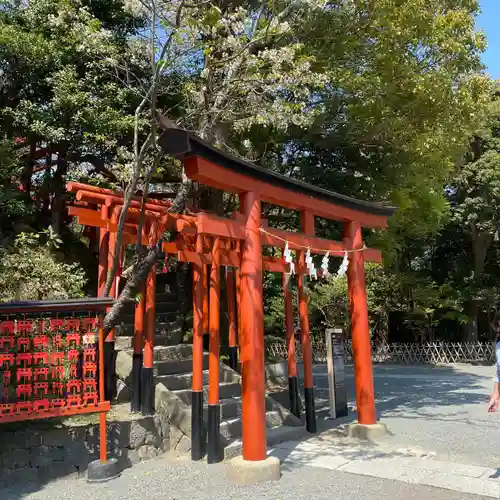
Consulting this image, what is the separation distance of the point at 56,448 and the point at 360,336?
186 inches

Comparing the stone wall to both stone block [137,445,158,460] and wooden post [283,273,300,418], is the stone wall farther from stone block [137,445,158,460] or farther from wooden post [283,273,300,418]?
wooden post [283,273,300,418]

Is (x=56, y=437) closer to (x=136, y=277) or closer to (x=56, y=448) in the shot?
(x=56, y=448)

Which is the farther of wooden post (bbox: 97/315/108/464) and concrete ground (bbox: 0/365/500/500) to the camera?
wooden post (bbox: 97/315/108/464)

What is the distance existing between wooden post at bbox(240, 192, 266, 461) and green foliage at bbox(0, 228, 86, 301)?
161 inches

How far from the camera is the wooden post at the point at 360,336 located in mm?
7836

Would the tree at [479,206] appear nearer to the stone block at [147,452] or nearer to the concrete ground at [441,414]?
the concrete ground at [441,414]

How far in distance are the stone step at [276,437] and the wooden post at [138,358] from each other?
1.55m

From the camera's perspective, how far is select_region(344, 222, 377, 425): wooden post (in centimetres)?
784

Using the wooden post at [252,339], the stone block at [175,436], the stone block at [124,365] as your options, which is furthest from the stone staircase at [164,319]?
the wooden post at [252,339]

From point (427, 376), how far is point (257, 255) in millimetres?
12878

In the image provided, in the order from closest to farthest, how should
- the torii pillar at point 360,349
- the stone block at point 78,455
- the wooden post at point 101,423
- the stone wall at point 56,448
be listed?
the stone wall at point 56,448 → the wooden post at point 101,423 → the stone block at point 78,455 → the torii pillar at point 360,349

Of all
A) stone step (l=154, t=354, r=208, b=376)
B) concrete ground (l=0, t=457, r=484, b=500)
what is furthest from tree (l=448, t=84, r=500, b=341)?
concrete ground (l=0, t=457, r=484, b=500)

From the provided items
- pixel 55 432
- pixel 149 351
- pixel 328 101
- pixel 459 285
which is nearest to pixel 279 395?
pixel 149 351

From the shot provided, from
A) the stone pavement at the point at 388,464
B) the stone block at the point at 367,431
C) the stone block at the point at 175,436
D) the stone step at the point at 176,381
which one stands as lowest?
the stone pavement at the point at 388,464
